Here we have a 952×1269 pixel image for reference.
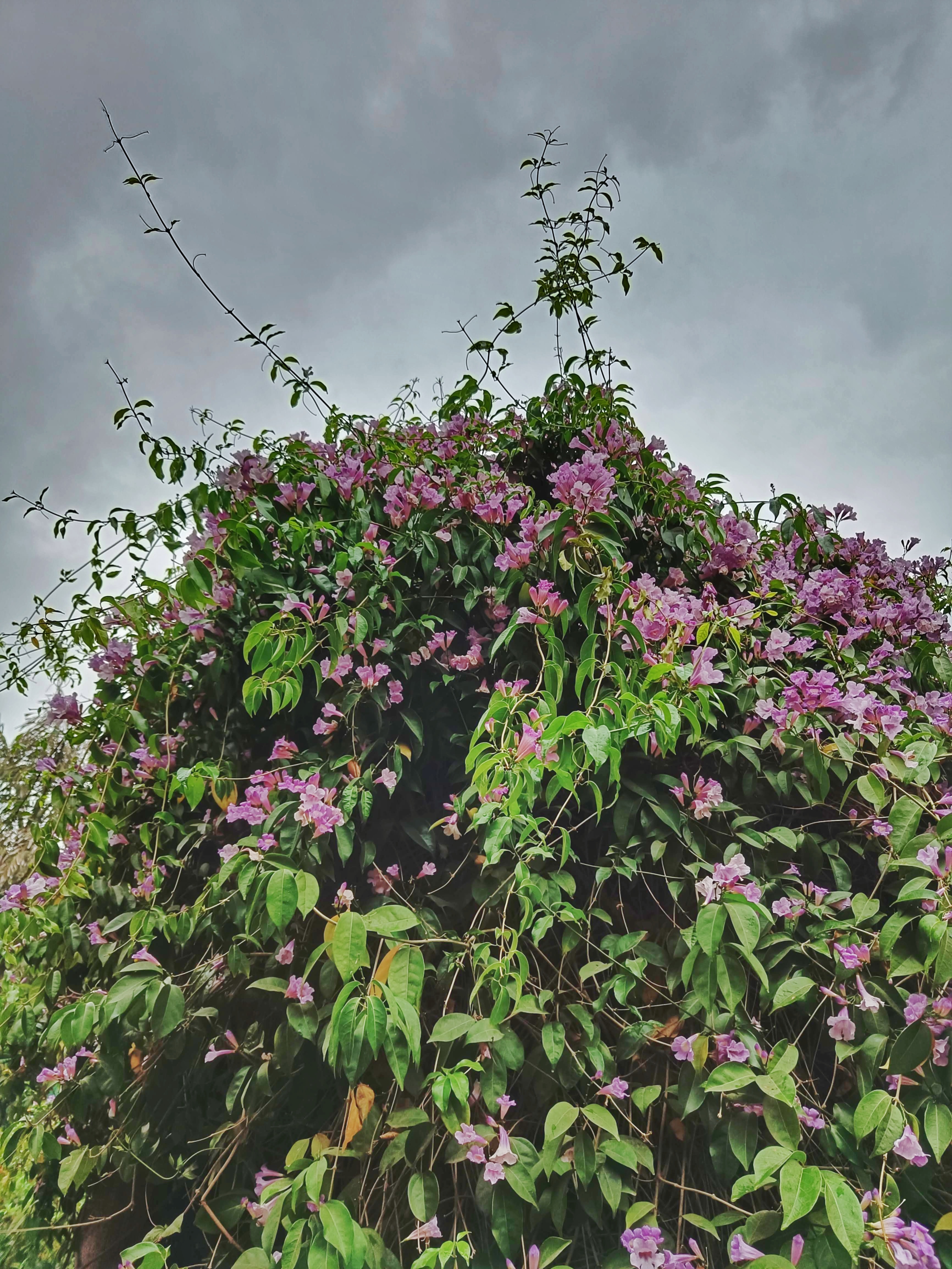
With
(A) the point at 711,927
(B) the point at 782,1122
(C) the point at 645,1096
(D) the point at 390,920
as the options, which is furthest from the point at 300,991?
(B) the point at 782,1122

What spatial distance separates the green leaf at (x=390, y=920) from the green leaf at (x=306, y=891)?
0.10 metres

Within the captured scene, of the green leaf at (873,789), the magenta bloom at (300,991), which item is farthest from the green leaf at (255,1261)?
the green leaf at (873,789)

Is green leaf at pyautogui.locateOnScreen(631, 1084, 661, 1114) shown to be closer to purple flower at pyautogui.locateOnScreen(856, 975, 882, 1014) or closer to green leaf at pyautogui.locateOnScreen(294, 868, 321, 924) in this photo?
purple flower at pyautogui.locateOnScreen(856, 975, 882, 1014)

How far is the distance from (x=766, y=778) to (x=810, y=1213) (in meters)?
0.72

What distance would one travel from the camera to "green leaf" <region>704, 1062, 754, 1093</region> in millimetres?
1249

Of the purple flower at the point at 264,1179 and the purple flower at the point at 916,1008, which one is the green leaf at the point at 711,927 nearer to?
the purple flower at the point at 916,1008

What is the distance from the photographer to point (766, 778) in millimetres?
1597

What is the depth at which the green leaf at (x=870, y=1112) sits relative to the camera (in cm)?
125

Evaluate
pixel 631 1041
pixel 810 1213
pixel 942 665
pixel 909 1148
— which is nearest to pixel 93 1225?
pixel 631 1041

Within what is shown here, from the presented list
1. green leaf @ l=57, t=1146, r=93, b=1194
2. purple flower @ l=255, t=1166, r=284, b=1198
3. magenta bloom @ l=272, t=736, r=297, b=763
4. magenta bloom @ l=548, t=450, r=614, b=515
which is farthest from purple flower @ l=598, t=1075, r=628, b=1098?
green leaf @ l=57, t=1146, r=93, b=1194

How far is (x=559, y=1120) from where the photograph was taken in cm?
126

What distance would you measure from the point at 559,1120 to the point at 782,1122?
0.37 m

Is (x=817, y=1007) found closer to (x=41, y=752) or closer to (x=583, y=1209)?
(x=583, y=1209)

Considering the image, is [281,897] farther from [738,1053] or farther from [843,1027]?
[843,1027]
